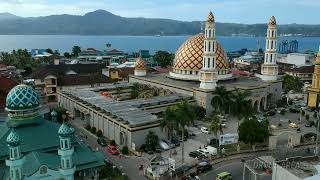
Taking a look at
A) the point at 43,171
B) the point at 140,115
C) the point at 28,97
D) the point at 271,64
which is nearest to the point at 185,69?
the point at 271,64

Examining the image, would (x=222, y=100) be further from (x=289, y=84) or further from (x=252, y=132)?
(x=289, y=84)

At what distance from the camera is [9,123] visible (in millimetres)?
26109

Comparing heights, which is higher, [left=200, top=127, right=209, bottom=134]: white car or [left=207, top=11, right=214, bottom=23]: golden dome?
[left=207, top=11, right=214, bottom=23]: golden dome

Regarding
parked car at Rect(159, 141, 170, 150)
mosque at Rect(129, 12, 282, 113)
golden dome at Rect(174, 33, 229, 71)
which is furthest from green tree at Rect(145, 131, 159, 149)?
golden dome at Rect(174, 33, 229, 71)

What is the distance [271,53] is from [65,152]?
116 feet

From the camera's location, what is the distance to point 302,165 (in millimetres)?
21125

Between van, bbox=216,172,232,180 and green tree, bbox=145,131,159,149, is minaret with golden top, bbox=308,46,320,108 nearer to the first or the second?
green tree, bbox=145,131,159,149

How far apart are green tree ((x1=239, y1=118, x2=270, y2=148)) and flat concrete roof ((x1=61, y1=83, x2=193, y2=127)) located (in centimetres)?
773

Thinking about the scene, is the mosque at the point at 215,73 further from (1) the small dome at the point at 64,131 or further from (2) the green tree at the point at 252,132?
(1) the small dome at the point at 64,131

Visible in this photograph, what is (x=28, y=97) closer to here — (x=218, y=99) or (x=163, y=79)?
(x=218, y=99)

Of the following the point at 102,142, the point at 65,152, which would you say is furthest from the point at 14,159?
the point at 102,142

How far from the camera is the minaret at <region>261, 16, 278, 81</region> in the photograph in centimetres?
4916

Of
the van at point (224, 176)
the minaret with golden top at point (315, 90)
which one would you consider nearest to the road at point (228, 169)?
the van at point (224, 176)

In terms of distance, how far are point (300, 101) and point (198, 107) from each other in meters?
19.4
